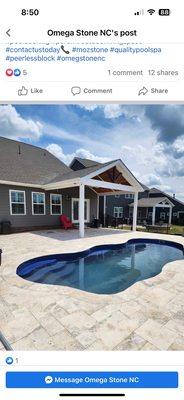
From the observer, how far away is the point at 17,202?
10023 mm

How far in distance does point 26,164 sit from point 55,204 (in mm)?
3202

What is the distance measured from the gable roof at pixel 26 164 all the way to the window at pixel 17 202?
753 mm

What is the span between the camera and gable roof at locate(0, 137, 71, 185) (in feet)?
33.3

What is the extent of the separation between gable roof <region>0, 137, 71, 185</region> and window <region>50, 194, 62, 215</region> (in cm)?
114

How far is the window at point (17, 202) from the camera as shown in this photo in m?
9.80
